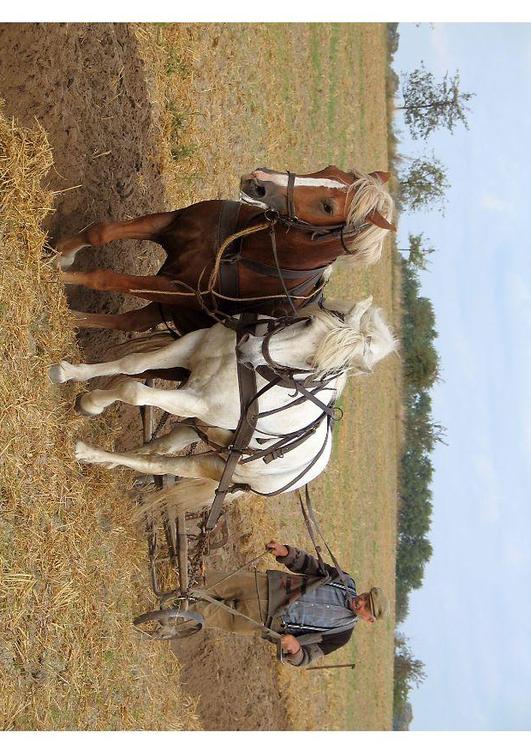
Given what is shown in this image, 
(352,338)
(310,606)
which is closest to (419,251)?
(310,606)

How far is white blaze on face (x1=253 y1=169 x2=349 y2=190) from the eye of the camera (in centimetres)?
336

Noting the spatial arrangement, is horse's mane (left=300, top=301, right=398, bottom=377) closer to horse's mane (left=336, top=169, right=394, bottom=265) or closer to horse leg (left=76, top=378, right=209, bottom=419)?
horse's mane (left=336, top=169, right=394, bottom=265)

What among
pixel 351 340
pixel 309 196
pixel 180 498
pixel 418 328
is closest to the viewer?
pixel 309 196

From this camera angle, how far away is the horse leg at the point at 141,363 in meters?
3.99

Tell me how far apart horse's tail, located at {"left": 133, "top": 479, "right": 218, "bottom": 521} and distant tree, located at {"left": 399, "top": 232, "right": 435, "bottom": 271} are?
494 inches

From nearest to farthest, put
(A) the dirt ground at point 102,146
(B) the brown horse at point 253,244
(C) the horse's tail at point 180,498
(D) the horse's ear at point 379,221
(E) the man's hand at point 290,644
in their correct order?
(D) the horse's ear at point 379,221, (B) the brown horse at point 253,244, (A) the dirt ground at point 102,146, (C) the horse's tail at point 180,498, (E) the man's hand at point 290,644

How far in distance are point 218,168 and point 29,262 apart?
4031mm

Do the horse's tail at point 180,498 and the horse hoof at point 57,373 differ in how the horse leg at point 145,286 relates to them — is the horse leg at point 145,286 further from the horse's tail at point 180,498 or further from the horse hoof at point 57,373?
the horse's tail at point 180,498

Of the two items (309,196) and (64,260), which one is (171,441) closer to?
(64,260)

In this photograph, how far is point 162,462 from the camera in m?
4.45

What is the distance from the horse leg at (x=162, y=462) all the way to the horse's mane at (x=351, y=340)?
3.43ft

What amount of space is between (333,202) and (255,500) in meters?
4.97

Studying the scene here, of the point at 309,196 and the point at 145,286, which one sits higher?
the point at 309,196

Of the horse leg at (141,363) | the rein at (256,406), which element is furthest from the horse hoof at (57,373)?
the rein at (256,406)
